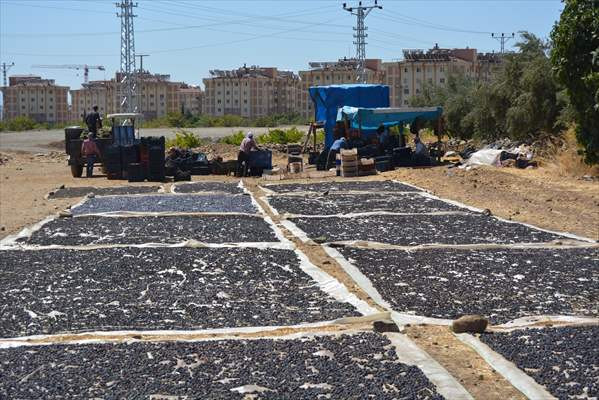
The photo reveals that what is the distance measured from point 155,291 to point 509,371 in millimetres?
3265

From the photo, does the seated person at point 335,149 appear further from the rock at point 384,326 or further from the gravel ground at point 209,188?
the rock at point 384,326

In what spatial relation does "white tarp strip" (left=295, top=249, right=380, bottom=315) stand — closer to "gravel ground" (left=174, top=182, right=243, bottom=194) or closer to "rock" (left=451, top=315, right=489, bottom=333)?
"rock" (left=451, top=315, right=489, bottom=333)

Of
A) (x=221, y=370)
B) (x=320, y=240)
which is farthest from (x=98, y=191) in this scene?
(x=221, y=370)

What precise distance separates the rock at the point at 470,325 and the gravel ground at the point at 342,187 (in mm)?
10680

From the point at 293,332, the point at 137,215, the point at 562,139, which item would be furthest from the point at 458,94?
the point at 293,332

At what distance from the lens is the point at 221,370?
4.65m

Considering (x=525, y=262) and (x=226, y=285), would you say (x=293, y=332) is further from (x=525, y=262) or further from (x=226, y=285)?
(x=525, y=262)

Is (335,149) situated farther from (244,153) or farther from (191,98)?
(191,98)

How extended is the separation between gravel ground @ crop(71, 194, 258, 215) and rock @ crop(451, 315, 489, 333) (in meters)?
7.48

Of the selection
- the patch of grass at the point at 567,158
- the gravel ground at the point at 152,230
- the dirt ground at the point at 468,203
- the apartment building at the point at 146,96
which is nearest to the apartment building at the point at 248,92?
the apartment building at the point at 146,96

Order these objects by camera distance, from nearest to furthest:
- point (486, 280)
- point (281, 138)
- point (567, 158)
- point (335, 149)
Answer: point (486, 280)
point (567, 158)
point (335, 149)
point (281, 138)

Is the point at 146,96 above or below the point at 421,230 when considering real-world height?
above

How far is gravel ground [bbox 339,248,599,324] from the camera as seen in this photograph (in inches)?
244

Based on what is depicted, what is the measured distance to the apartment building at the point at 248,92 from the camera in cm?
11519
